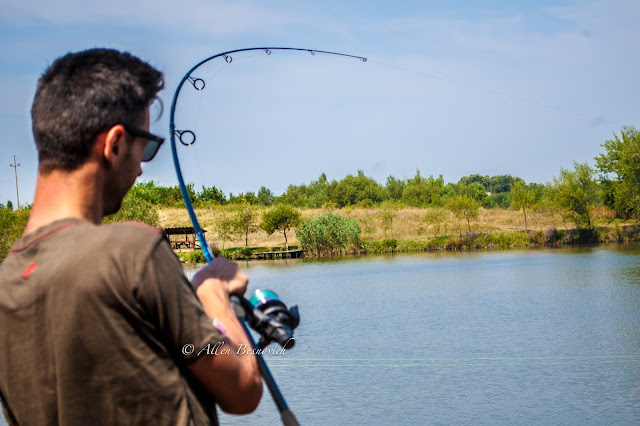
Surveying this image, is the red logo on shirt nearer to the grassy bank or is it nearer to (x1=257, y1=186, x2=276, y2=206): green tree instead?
the grassy bank

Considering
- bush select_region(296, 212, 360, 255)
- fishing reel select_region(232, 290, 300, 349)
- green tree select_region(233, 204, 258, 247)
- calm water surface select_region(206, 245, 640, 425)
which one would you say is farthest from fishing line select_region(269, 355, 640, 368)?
green tree select_region(233, 204, 258, 247)

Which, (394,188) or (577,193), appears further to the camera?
(394,188)

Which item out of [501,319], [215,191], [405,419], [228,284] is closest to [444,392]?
[405,419]

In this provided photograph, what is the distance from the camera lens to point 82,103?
126 cm

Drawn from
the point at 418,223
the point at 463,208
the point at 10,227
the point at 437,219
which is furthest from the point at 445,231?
the point at 10,227

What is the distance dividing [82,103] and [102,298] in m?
0.37

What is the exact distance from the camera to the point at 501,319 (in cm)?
1490

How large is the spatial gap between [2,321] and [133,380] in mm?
276

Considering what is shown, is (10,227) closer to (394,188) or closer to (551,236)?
(551,236)

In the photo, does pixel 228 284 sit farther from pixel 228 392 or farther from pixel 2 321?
pixel 2 321

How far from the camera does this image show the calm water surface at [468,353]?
339 inches

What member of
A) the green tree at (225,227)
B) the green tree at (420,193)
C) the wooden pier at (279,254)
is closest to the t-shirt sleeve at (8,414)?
the wooden pier at (279,254)

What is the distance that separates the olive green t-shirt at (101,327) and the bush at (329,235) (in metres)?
43.2

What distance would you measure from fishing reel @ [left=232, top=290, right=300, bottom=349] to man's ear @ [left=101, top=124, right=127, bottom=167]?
0.38 meters
